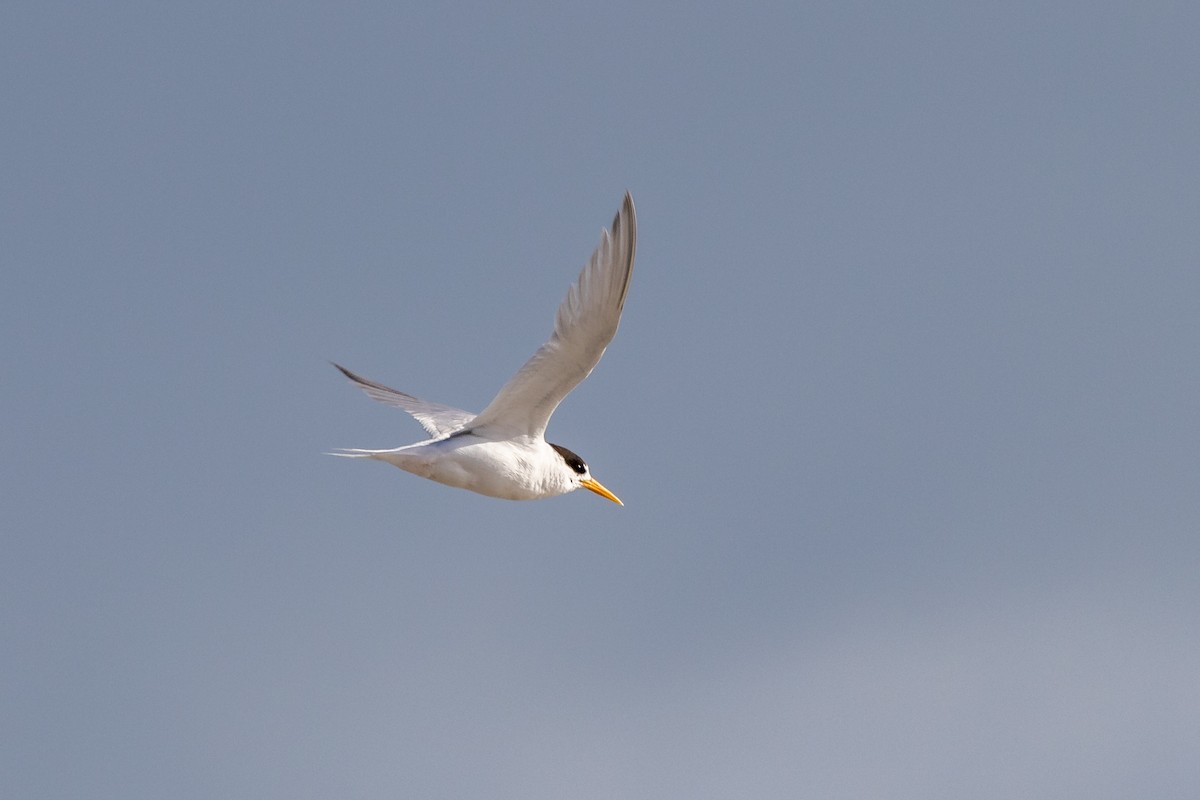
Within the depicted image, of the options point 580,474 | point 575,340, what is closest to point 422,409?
point 580,474

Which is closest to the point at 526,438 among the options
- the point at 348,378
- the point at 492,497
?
the point at 492,497

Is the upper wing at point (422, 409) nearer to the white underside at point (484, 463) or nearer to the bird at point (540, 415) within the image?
the bird at point (540, 415)

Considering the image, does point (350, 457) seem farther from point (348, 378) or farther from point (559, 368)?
point (348, 378)

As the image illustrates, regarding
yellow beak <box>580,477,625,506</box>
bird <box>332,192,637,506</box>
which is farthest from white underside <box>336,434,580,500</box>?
yellow beak <box>580,477,625,506</box>

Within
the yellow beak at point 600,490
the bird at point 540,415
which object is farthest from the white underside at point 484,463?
the yellow beak at point 600,490

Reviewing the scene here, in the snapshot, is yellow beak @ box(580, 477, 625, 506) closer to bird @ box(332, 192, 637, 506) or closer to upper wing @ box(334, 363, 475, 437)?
bird @ box(332, 192, 637, 506)

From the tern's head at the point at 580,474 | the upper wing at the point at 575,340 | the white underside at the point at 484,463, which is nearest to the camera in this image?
the upper wing at the point at 575,340

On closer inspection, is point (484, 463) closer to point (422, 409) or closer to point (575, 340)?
point (575, 340)
